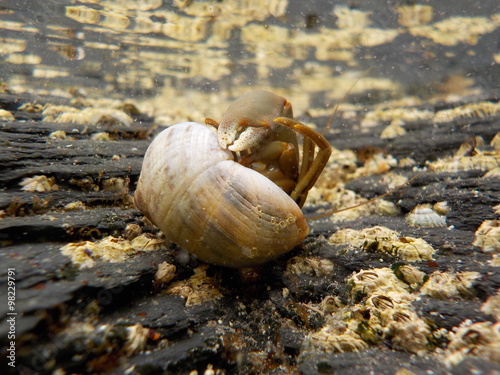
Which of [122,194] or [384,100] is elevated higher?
[384,100]

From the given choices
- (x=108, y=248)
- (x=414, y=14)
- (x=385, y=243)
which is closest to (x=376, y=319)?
(x=385, y=243)

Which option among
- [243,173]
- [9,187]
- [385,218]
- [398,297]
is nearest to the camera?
[398,297]

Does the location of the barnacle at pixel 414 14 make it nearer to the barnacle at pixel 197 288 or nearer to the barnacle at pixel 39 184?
the barnacle at pixel 197 288

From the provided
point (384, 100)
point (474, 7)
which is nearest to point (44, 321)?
point (384, 100)

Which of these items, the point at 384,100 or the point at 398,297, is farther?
the point at 384,100

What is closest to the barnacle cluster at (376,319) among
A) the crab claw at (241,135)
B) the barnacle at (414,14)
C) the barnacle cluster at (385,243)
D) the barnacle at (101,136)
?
the barnacle cluster at (385,243)

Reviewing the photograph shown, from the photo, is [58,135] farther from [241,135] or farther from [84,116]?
[241,135]

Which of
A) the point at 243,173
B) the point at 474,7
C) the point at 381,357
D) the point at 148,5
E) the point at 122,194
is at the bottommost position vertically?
the point at 122,194

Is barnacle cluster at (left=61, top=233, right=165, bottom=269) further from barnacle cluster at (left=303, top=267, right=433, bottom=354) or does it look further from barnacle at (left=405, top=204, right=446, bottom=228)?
barnacle at (left=405, top=204, right=446, bottom=228)

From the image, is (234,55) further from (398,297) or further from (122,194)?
(398,297)
